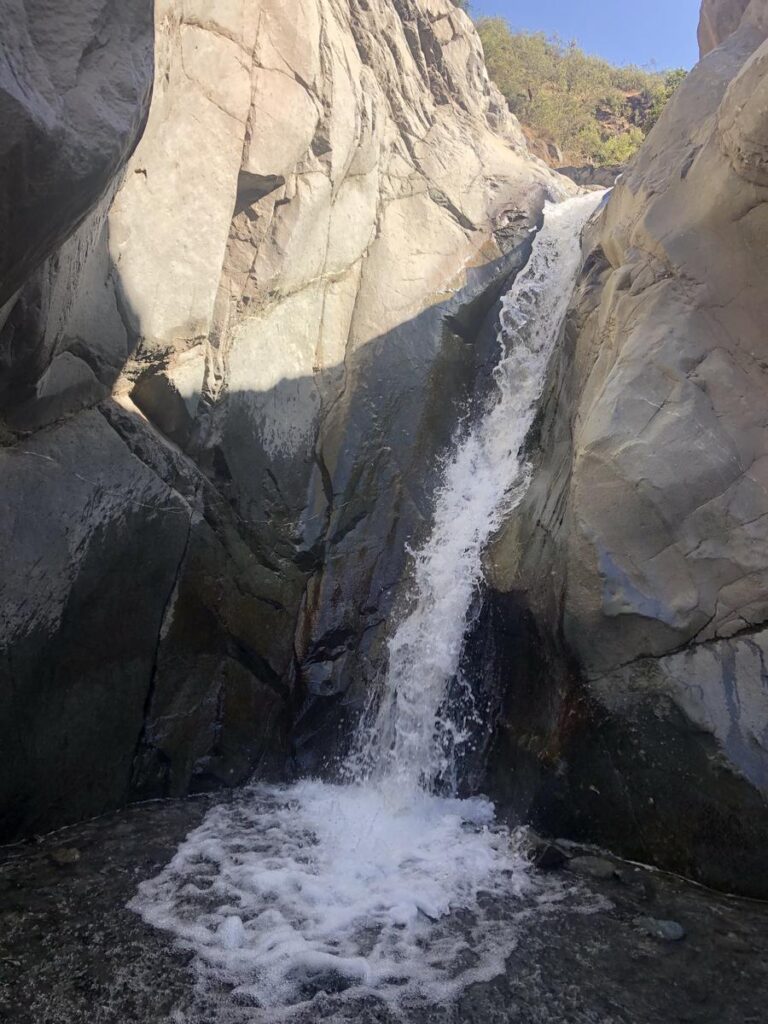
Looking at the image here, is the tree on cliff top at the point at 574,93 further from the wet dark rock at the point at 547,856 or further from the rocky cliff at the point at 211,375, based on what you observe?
the wet dark rock at the point at 547,856

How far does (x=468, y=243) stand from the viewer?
11367 mm

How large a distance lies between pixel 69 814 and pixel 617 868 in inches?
168

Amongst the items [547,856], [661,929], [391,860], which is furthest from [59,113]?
[661,929]

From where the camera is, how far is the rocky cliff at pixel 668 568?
218 inches

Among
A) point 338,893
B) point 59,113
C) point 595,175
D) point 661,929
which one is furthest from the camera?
point 595,175

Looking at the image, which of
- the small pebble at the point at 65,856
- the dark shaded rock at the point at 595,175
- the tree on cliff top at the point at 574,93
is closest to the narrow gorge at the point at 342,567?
the small pebble at the point at 65,856

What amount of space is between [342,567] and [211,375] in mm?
2526

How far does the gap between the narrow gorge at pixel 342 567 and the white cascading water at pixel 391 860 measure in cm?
4

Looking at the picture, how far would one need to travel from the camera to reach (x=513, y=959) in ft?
14.8

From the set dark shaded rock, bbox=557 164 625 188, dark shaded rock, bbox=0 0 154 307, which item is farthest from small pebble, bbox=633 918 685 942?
dark shaded rock, bbox=557 164 625 188

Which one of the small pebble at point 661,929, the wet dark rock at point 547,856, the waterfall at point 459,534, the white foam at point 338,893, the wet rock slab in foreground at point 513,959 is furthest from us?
the waterfall at point 459,534

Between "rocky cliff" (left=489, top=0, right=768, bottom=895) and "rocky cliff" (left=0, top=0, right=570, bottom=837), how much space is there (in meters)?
2.21

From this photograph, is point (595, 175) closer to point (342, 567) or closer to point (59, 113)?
point (342, 567)

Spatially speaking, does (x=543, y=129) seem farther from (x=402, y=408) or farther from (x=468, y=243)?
(x=402, y=408)
